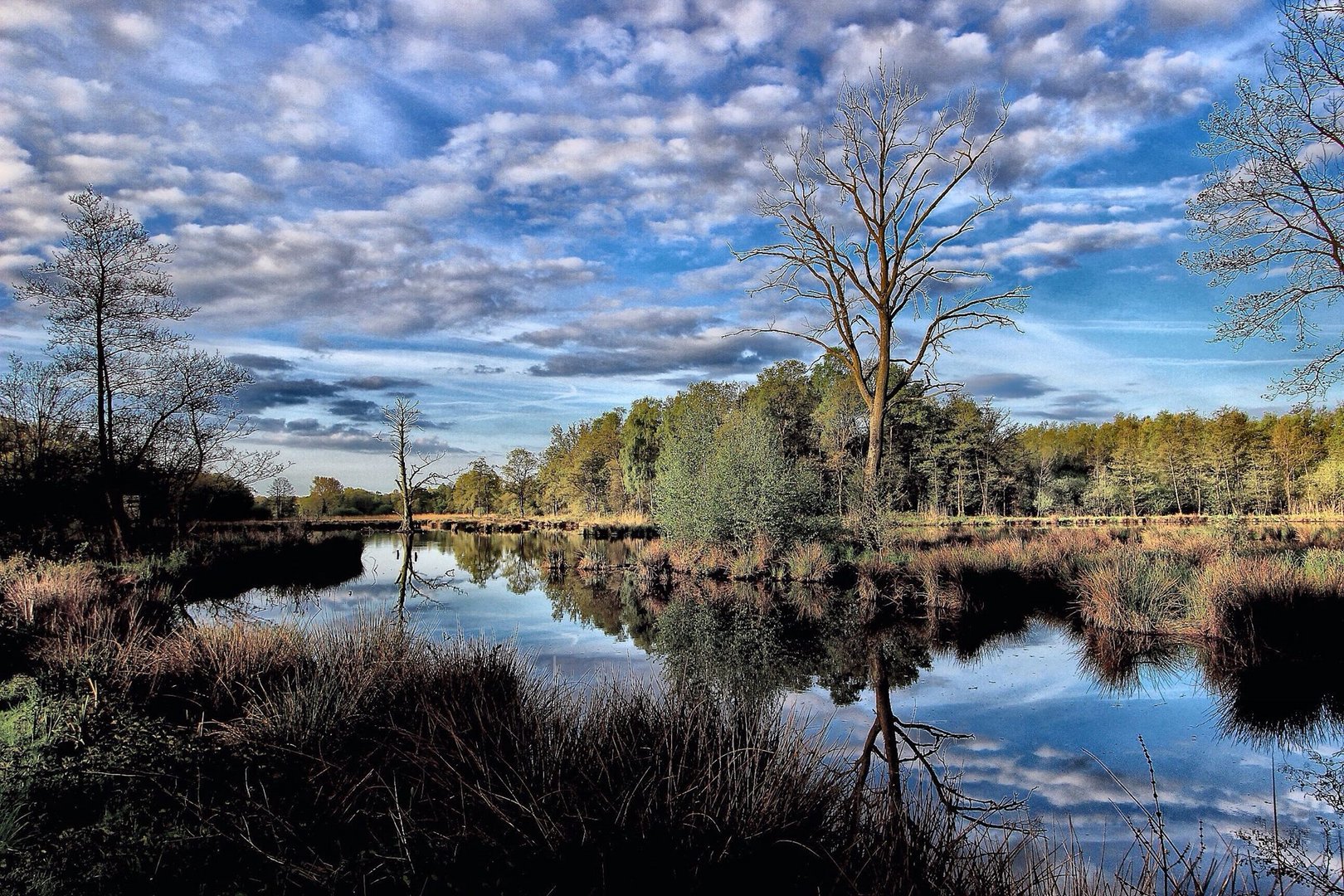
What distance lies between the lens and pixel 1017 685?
9.24 meters

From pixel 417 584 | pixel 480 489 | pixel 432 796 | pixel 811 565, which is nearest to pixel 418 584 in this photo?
pixel 417 584

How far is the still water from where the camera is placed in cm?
586

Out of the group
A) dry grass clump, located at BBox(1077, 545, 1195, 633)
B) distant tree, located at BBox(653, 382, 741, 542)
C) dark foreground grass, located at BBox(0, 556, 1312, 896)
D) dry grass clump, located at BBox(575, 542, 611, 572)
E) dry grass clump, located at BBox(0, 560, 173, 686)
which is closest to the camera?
dark foreground grass, located at BBox(0, 556, 1312, 896)

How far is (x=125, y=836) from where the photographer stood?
4.16 m

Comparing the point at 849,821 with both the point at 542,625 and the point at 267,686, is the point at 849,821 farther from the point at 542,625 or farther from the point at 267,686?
the point at 542,625

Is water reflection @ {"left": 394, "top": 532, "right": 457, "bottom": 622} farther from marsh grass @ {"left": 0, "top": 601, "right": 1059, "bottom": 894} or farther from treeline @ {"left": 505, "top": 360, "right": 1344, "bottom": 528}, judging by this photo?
treeline @ {"left": 505, "top": 360, "right": 1344, "bottom": 528}

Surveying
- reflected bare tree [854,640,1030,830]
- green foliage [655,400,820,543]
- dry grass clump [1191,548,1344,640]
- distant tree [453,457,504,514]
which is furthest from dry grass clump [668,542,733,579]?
distant tree [453,457,504,514]

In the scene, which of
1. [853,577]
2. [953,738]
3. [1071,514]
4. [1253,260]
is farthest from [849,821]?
[1071,514]

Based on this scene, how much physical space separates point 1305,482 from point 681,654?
65.8 meters

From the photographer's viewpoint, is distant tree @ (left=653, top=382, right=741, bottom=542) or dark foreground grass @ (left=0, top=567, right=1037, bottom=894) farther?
distant tree @ (left=653, top=382, right=741, bottom=542)

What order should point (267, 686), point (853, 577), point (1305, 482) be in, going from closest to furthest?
1. point (267, 686)
2. point (853, 577)
3. point (1305, 482)

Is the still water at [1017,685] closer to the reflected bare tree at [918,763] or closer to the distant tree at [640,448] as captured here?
the reflected bare tree at [918,763]

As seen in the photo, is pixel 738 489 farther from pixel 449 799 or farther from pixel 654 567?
pixel 449 799

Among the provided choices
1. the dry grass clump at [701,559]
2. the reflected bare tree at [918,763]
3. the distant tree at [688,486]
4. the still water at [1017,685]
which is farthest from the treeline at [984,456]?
the reflected bare tree at [918,763]
